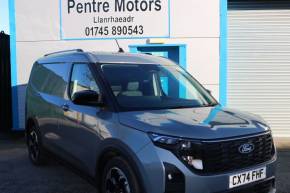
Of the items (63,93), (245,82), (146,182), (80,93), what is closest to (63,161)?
(63,93)

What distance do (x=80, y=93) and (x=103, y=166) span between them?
85cm

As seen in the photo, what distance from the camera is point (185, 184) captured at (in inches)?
140

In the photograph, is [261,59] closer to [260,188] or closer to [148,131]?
[260,188]

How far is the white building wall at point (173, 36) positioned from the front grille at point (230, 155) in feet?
18.3

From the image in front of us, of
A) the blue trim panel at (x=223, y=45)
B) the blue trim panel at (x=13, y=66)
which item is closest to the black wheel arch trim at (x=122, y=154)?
the blue trim panel at (x=223, y=45)

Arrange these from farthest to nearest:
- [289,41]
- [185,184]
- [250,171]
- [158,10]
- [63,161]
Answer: [289,41] → [158,10] → [63,161] → [250,171] → [185,184]

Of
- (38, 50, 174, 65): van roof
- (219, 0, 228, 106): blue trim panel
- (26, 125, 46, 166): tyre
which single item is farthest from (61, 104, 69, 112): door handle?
(219, 0, 228, 106): blue trim panel

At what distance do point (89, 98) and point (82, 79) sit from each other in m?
0.71

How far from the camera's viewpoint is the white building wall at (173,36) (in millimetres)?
9445

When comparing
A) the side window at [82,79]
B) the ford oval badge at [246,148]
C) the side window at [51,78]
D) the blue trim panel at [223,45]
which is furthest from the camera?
the blue trim panel at [223,45]

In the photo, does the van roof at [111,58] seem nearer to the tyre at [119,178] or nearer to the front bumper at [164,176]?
the tyre at [119,178]

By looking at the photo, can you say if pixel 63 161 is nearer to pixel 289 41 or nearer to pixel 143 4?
pixel 143 4

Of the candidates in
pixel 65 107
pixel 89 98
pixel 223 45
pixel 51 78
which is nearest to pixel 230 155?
pixel 89 98

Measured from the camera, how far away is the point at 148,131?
374 cm
